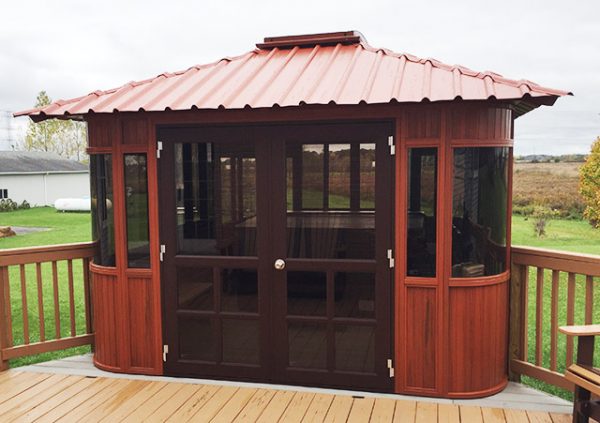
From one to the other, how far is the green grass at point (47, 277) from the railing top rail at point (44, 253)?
3.21 feet

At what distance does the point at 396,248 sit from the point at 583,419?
4.57ft

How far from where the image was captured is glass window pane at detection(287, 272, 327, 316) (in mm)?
3613

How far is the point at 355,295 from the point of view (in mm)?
3578

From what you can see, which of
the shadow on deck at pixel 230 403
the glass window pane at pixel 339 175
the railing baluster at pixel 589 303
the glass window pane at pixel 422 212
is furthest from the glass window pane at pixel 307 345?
the railing baluster at pixel 589 303

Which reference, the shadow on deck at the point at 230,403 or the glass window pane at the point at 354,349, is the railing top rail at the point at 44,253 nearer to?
the shadow on deck at the point at 230,403

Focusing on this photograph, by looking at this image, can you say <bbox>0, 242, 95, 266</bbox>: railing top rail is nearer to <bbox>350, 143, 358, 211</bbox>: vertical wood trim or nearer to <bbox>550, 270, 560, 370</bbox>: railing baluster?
<bbox>350, 143, 358, 211</bbox>: vertical wood trim

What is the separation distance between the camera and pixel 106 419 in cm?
325

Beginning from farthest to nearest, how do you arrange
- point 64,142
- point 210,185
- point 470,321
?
point 64,142
point 210,185
point 470,321

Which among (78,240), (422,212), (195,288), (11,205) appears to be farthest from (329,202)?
(11,205)

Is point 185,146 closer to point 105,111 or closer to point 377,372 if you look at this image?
point 105,111

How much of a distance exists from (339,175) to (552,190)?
52.2 feet

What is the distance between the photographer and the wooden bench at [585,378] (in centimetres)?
261


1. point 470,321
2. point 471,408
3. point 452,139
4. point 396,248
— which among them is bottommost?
point 471,408

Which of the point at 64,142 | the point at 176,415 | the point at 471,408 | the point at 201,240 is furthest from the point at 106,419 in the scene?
the point at 64,142
